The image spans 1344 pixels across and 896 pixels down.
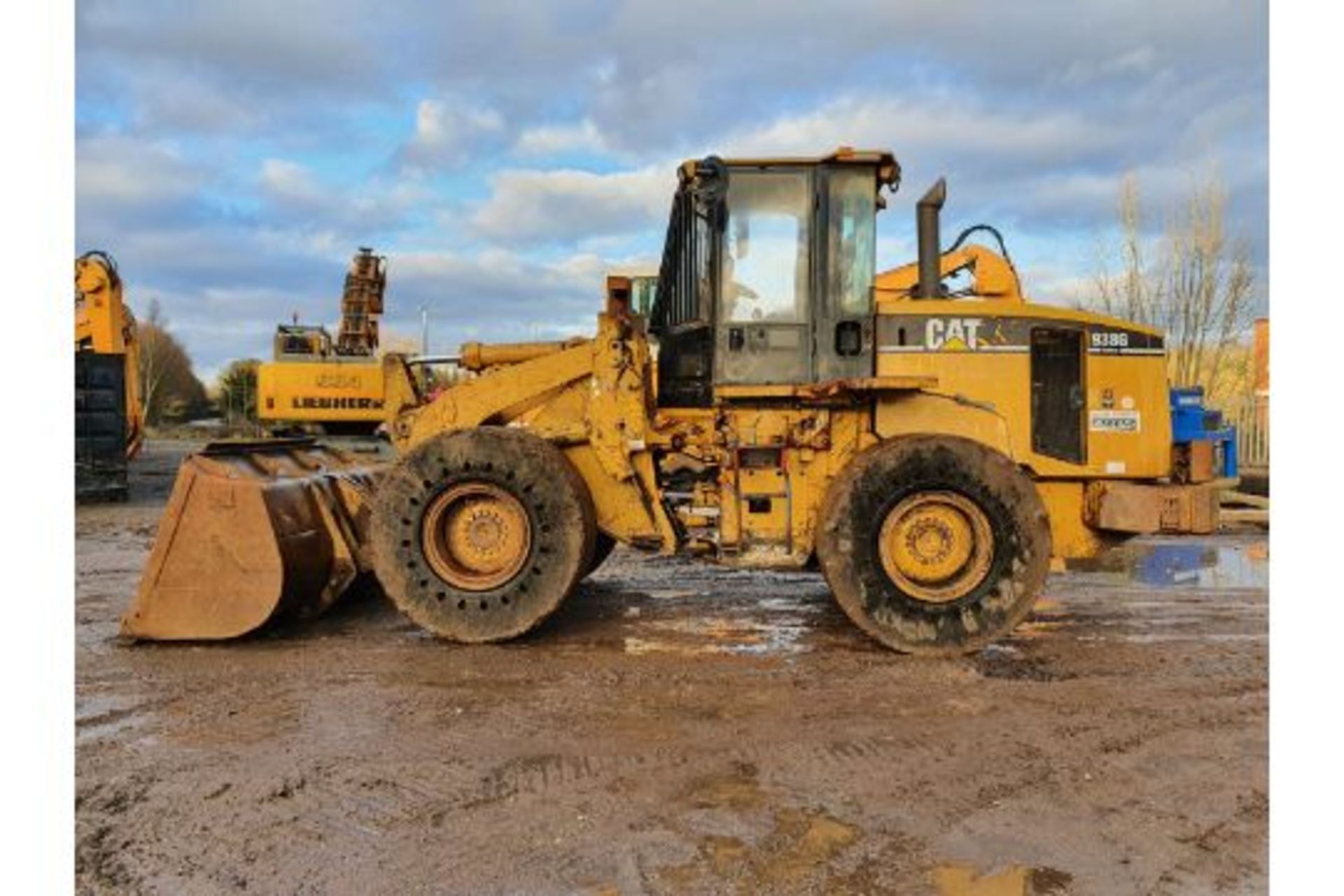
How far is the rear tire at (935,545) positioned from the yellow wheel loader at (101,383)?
12749 millimetres

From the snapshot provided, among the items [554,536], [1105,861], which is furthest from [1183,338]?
[1105,861]

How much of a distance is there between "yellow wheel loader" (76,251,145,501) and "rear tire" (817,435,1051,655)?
12749 mm

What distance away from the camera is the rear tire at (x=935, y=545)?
224 inches

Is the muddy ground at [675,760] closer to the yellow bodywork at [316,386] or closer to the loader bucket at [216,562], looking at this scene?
the loader bucket at [216,562]

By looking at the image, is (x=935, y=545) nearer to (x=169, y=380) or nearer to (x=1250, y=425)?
(x=1250, y=425)

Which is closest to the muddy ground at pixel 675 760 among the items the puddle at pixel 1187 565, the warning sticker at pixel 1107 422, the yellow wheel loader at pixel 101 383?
the warning sticker at pixel 1107 422

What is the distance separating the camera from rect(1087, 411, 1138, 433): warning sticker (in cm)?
615

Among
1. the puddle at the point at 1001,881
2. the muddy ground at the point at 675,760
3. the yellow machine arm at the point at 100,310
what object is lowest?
the puddle at the point at 1001,881

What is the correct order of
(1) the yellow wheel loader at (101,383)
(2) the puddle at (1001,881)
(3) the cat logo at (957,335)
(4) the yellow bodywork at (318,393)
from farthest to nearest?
1. (4) the yellow bodywork at (318,393)
2. (1) the yellow wheel loader at (101,383)
3. (3) the cat logo at (957,335)
4. (2) the puddle at (1001,881)

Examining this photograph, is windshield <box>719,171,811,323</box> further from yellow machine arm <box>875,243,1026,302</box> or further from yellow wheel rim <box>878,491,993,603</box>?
yellow wheel rim <box>878,491,993,603</box>

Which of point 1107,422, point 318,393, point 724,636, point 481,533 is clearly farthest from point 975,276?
point 318,393

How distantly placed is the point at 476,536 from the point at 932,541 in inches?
107

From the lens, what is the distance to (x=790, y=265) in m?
6.20

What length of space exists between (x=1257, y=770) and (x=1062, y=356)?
279cm
